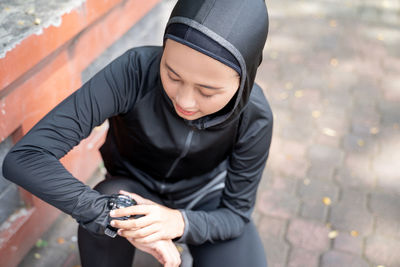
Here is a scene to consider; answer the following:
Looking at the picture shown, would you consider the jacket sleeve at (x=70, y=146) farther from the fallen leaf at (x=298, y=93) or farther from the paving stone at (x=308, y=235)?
the fallen leaf at (x=298, y=93)

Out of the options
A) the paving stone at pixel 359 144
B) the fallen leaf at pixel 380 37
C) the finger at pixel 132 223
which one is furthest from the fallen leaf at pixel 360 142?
the finger at pixel 132 223

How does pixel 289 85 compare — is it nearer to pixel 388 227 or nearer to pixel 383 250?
pixel 388 227

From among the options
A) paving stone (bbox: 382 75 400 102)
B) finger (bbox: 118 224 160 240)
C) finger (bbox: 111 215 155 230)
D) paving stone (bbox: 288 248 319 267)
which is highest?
finger (bbox: 111 215 155 230)

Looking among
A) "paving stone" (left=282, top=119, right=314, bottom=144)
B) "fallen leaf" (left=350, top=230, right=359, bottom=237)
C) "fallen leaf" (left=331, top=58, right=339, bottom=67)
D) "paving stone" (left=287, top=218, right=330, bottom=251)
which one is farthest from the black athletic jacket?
"fallen leaf" (left=331, top=58, right=339, bottom=67)

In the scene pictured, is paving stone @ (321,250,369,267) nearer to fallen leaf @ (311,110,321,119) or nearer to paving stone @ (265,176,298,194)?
paving stone @ (265,176,298,194)

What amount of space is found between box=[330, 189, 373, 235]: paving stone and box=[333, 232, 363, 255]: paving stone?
A: 0.19 feet

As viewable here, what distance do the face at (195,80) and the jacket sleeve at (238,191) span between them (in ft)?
1.18

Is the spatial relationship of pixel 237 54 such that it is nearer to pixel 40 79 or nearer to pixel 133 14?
pixel 40 79

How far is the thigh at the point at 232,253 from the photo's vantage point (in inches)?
81.6

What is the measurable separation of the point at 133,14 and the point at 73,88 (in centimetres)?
76

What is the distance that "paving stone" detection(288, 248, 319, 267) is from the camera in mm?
2746

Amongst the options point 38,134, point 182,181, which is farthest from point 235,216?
point 38,134

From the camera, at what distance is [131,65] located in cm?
192

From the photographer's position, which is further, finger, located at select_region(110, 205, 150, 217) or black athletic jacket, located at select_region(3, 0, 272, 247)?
finger, located at select_region(110, 205, 150, 217)
